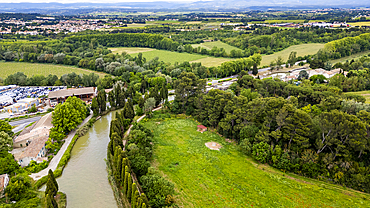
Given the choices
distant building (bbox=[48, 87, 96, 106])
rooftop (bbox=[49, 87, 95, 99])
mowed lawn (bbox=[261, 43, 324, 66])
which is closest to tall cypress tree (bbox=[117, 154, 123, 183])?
distant building (bbox=[48, 87, 96, 106])

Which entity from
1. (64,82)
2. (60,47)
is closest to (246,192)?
(64,82)

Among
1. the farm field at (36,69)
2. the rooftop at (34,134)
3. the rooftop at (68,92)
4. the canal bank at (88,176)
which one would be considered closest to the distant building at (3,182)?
the canal bank at (88,176)

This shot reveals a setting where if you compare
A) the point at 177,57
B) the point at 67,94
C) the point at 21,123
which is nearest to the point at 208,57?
the point at 177,57

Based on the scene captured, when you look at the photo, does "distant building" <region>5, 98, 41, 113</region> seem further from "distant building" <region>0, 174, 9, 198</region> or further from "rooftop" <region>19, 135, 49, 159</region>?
"distant building" <region>0, 174, 9, 198</region>


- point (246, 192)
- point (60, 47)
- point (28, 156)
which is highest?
point (60, 47)

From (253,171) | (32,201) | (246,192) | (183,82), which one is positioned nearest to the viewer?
(32,201)

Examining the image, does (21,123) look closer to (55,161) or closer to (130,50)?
(55,161)

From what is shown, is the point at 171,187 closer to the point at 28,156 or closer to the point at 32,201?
the point at 32,201
